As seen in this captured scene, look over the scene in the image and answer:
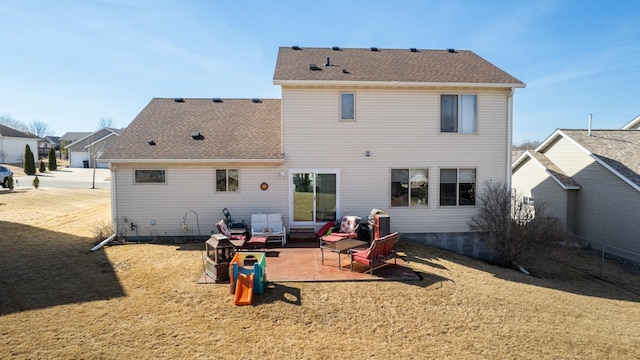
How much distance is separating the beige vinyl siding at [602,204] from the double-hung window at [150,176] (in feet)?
61.8

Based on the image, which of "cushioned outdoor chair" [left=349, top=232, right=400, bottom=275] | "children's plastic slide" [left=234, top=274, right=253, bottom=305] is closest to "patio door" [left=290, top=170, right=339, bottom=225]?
"cushioned outdoor chair" [left=349, top=232, right=400, bottom=275]

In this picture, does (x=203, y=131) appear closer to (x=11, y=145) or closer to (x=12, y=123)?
(x=11, y=145)

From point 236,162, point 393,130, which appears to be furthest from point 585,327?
point 236,162

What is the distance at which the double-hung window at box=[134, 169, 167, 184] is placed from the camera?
1180 cm

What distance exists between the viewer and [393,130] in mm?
12188

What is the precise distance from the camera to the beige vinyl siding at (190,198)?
464 inches

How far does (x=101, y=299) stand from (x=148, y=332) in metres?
2.03

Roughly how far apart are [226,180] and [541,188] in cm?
1701

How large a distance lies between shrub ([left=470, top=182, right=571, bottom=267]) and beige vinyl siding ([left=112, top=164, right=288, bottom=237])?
289 inches

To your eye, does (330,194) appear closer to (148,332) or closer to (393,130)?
(393,130)

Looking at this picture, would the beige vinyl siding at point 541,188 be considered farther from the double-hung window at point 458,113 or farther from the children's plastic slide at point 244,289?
the children's plastic slide at point 244,289

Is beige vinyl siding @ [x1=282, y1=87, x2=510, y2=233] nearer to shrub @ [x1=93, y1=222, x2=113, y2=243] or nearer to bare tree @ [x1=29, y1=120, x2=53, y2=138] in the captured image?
shrub @ [x1=93, y1=222, x2=113, y2=243]

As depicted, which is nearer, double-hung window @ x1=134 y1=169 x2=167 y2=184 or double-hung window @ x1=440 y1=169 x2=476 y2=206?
double-hung window @ x1=134 y1=169 x2=167 y2=184

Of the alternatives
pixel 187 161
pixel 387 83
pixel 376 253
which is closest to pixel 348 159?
pixel 387 83
